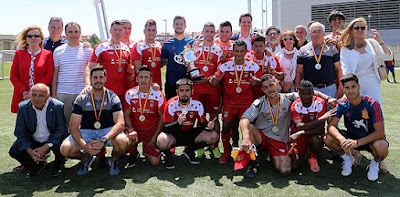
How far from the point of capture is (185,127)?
4.34 meters

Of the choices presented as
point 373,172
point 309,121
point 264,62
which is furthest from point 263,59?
point 373,172

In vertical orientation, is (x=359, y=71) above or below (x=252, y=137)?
above

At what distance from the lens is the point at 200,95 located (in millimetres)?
4652

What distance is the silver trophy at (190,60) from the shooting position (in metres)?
4.41

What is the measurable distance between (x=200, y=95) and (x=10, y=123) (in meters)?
4.69

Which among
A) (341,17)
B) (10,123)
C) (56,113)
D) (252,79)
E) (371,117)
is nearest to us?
(371,117)

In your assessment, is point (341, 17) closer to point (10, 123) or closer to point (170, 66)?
point (170, 66)

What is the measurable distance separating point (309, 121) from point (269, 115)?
0.52 m

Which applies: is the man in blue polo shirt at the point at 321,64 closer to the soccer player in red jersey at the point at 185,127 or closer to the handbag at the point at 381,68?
the handbag at the point at 381,68

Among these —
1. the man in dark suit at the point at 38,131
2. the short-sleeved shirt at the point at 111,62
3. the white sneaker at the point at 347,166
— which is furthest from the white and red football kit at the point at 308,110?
the man in dark suit at the point at 38,131

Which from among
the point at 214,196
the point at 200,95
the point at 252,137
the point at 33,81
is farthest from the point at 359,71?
the point at 33,81

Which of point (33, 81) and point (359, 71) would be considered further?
point (33, 81)

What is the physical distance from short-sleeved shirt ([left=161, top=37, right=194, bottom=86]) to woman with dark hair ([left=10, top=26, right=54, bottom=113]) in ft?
5.64

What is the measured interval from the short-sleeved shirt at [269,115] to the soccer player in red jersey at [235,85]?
1.17 ft
